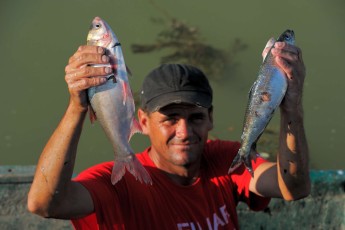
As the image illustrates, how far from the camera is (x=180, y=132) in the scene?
249cm

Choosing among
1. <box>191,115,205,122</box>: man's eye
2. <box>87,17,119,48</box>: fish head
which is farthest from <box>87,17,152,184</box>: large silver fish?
<box>191,115,205,122</box>: man's eye

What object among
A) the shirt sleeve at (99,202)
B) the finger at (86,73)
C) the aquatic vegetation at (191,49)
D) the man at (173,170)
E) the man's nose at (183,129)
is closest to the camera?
the finger at (86,73)

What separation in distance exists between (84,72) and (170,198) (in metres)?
0.88

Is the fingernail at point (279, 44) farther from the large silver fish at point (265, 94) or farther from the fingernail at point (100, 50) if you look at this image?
the fingernail at point (100, 50)

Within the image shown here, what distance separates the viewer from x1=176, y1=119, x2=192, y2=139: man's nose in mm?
2477

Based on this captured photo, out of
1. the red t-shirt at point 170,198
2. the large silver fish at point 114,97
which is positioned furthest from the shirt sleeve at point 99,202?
the large silver fish at point 114,97

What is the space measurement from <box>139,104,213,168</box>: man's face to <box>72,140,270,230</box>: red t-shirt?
0.41 ft

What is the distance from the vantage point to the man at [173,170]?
6.64 ft

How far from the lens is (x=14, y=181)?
11.9 feet

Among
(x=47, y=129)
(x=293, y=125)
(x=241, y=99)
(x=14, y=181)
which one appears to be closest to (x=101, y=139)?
(x=47, y=129)

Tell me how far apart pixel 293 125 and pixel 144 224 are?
84 cm

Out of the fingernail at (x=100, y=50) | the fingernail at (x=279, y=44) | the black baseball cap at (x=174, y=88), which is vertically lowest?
the black baseball cap at (x=174, y=88)

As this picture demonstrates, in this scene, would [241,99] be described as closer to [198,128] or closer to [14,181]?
[14,181]

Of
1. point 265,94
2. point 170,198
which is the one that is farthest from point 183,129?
point 265,94
